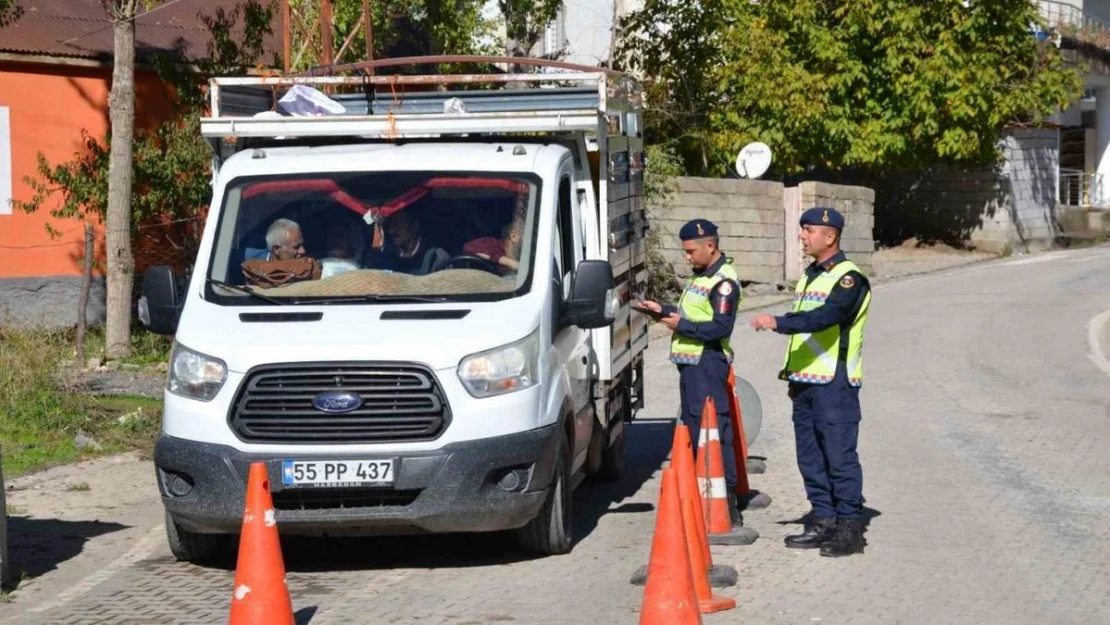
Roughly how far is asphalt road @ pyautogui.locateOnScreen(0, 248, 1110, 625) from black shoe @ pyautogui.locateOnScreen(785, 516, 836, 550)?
69 millimetres

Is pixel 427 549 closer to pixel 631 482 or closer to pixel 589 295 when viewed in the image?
pixel 589 295

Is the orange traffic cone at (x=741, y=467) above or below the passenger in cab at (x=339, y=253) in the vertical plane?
below

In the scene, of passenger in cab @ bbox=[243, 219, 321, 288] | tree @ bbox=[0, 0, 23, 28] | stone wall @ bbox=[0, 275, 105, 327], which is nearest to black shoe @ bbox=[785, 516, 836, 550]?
passenger in cab @ bbox=[243, 219, 321, 288]

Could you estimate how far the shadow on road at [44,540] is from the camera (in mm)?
8703

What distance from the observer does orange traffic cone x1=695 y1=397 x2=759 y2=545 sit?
8.66m

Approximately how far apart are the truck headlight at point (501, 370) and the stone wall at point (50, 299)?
509 inches

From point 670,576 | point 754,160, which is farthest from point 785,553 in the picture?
point 754,160

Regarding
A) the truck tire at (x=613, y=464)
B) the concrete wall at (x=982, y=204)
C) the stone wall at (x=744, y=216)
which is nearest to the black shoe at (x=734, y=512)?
the truck tire at (x=613, y=464)

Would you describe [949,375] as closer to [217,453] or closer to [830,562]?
[830,562]

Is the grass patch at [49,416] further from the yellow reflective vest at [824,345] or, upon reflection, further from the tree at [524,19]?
the tree at [524,19]

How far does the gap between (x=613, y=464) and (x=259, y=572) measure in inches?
188

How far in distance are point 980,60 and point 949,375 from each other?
14814 mm

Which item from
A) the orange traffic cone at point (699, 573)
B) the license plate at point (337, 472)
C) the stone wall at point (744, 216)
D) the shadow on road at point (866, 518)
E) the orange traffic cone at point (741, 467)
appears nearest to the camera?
the orange traffic cone at point (699, 573)

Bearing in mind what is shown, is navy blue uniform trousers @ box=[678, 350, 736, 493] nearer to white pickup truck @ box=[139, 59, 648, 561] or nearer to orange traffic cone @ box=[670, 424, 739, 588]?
white pickup truck @ box=[139, 59, 648, 561]
